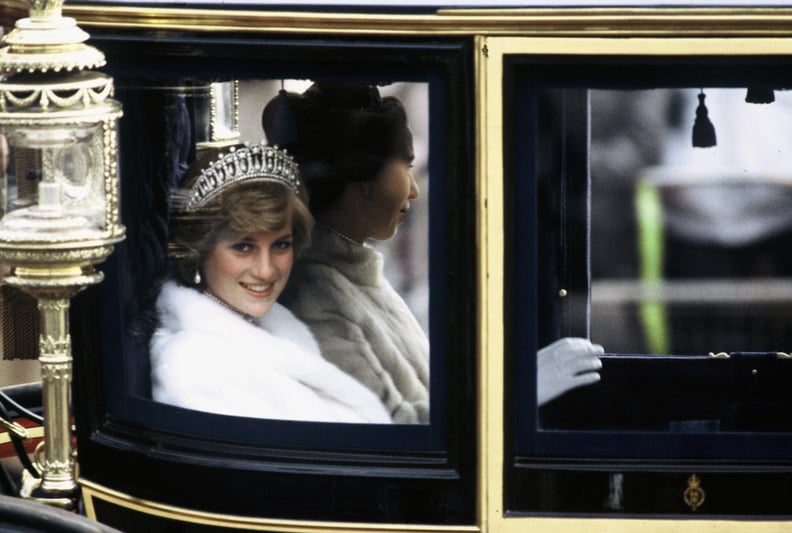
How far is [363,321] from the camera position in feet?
12.0

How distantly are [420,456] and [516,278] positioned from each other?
398 millimetres

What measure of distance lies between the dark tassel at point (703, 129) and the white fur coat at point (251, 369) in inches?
31.5

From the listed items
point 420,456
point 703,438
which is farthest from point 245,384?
point 703,438

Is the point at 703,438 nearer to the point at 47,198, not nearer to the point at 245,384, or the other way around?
the point at 245,384

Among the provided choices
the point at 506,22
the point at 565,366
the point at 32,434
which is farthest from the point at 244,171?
the point at 32,434

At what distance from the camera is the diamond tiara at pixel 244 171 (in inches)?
142

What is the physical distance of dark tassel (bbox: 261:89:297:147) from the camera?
3.56m

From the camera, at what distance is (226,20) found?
3.50 meters

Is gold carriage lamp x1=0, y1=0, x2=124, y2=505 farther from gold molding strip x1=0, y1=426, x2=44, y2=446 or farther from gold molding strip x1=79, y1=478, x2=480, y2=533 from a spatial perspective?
gold molding strip x1=0, y1=426, x2=44, y2=446

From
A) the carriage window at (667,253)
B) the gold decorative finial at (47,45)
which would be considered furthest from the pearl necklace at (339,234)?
the gold decorative finial at (47,45)

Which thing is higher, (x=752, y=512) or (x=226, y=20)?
(x=226, y=20)

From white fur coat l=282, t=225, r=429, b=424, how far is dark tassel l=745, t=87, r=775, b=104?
77 centimetres

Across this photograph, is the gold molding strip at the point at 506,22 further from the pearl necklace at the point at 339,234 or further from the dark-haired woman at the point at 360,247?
the pearl necklace at the point at 339,234

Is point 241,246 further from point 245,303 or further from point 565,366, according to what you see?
point 565,366
